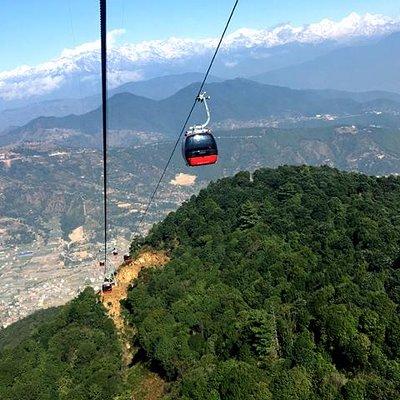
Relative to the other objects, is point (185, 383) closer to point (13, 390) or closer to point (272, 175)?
point (13, 390)

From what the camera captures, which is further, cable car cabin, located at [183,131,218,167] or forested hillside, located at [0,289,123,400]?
forested hillside, located at [0,289,123,400]

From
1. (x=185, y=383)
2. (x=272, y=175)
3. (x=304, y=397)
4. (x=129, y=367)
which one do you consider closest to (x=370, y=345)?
(x=304, y=397)

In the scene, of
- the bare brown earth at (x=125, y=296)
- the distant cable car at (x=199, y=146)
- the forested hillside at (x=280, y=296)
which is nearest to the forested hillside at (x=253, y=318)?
the forested hillside at (x=280, y=296)

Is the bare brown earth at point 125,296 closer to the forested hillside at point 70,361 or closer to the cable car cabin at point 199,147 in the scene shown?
the forested hillside at point 70,361

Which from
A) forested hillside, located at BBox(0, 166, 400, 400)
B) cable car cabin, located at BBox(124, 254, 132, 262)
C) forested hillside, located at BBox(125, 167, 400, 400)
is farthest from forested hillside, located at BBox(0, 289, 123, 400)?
cable car cabin, located at BBox(124, 254, 132, 262)

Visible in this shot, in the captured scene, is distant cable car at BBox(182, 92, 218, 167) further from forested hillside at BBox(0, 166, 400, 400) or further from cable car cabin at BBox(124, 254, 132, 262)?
cable car cabin at BBox(124, 254, 132, 262)

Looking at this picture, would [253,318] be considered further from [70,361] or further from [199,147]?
[70,361]

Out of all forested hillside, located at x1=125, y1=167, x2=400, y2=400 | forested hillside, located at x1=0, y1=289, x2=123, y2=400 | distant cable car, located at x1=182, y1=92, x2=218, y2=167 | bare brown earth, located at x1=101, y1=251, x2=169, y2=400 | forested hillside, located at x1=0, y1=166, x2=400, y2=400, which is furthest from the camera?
bare brown earth, located at x1=101, y1=251, x2=169, y2=400
